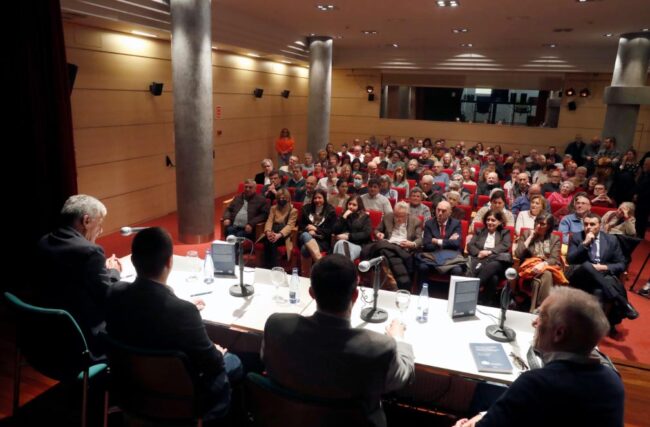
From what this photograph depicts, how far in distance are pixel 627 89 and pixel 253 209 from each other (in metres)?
8.32

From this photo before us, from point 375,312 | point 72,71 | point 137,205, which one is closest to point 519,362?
point 375,312

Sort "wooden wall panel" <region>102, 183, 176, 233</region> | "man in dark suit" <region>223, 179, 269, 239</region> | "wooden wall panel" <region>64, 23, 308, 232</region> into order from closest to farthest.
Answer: "man in dark suit" <region>223, 179, 269, 239</region> → "wooden wall panel" <region>64, 23, 308, 232</region> → "wooden wall panel" <region>102, 183, 176, 233</region>

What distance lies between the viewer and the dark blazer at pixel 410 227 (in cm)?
550

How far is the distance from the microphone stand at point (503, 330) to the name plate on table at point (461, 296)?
199 millimetres

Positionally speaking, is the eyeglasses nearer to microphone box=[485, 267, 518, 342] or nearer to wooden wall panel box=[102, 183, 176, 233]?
microphone box=[485, 267, 518, 342]

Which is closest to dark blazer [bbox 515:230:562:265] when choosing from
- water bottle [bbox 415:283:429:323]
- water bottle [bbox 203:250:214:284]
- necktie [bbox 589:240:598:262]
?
necktie [bbox 589:240:598:262]

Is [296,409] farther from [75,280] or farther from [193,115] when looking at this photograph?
[193,115]

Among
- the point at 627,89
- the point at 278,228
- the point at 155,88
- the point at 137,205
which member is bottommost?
the point at 137,205

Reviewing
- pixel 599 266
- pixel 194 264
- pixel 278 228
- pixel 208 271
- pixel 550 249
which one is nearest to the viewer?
→ pixel 208 271

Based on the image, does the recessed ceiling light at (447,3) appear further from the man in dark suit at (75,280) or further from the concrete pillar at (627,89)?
the man in dark suit at (75,280)

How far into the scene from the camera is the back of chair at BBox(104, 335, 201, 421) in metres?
2.09

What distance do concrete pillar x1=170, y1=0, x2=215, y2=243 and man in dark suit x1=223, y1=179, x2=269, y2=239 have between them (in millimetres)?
957

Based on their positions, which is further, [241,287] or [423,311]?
[241,287]

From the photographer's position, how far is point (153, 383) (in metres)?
2.18
